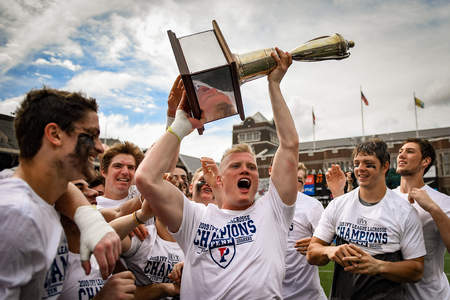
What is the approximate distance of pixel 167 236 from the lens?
3.32 m

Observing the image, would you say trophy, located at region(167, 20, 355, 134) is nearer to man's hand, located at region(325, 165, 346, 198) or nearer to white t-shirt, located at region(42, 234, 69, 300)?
white t-shirt, located at region(42, 234, 69, 300)

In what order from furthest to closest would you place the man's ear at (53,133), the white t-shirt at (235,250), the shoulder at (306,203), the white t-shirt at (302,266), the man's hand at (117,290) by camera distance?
the shoulder at (306,203) < the white t-shirt at (302,266) < the white t-shirt at (235,250) < the man's hand at (117,290) < the man's ear at (53,133)

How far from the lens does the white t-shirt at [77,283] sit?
2.11 meters

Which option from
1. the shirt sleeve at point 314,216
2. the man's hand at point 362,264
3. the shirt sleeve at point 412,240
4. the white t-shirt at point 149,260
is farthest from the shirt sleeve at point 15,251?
the shirt sleeve at point 314,216

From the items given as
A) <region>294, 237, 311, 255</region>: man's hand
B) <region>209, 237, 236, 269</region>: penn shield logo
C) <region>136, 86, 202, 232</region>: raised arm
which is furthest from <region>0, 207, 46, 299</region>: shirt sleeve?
<region>294, 237, 311, 255</region>: man's hand

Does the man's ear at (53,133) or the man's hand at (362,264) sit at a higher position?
the man's ear at (53,133)

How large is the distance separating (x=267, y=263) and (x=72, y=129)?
155 cm

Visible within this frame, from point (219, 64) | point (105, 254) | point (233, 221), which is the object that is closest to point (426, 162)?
point (233, 221)

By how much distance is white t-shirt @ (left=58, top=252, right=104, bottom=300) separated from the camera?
211 centimetres

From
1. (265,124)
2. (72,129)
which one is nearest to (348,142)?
(265,124)

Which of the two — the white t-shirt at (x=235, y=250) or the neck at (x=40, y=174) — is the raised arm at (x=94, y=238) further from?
the white t-shirt at (x=235, y=250)

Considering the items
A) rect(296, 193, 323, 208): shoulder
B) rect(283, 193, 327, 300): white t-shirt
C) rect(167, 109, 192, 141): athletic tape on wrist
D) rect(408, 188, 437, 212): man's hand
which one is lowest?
rect(283, 193, 327, 300): white t-shirt

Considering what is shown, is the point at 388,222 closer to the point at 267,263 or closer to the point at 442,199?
the point at 442,199

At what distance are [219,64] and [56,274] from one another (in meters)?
1.48
